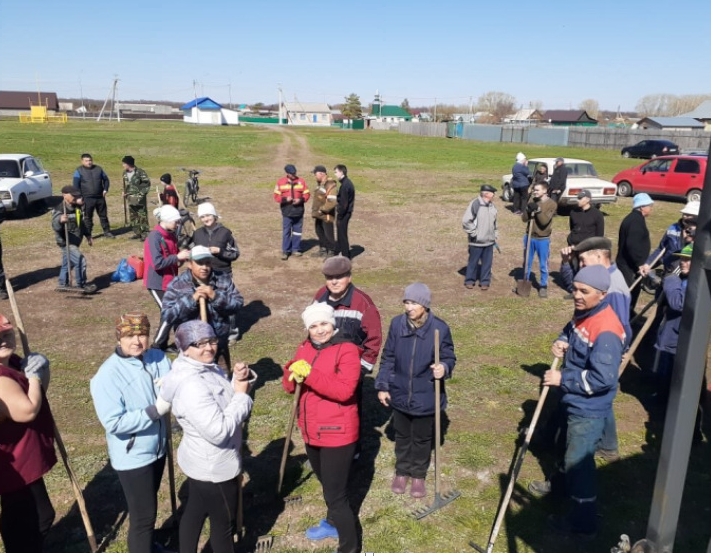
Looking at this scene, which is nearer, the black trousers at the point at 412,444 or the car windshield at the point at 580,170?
the black trousers at the point at 412,444

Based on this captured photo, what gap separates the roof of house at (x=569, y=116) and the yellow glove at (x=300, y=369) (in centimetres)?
10549

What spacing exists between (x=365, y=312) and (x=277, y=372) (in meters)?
2.79

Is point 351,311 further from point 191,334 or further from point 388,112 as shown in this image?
point 388,112

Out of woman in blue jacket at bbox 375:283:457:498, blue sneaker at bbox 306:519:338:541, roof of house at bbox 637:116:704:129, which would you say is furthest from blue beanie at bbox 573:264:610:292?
roof of house at bbox 637:116:704:129

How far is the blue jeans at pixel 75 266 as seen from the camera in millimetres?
10070

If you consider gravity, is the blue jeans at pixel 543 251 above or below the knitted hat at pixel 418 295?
below

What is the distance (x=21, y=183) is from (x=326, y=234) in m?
10.8

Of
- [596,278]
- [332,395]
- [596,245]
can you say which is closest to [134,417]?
[332,395]

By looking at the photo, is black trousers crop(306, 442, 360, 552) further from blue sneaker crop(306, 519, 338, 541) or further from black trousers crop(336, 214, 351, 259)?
black trousers crop(336, 214, 351, 259)

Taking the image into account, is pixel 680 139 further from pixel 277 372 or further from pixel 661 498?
pixel 661 498

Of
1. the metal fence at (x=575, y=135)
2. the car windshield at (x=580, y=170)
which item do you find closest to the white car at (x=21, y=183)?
the car windshield at (x=580, y=170)

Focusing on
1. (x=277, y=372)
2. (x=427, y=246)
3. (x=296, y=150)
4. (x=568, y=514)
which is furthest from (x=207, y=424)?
(x=296, y=150)

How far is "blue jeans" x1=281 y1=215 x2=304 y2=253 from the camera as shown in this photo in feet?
41.1

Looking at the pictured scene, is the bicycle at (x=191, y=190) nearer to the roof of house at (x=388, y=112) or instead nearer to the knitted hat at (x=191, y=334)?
the knitted hat at (x=191, y=334)
